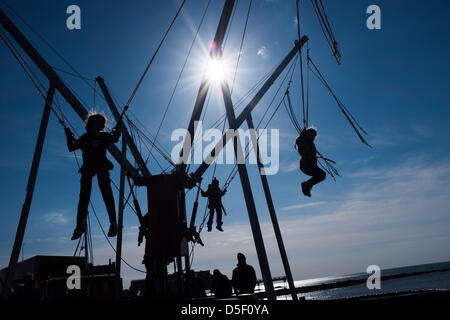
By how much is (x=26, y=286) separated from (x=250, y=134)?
7957 mm

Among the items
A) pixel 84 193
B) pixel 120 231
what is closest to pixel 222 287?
pixel 120 231

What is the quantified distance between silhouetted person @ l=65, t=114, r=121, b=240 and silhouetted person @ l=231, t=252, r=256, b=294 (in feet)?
14.8

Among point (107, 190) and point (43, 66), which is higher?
point (43, 66)

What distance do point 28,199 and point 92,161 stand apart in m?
2.47

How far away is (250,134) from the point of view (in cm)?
1079

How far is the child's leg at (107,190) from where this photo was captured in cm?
538

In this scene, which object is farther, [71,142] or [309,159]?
[309,159]

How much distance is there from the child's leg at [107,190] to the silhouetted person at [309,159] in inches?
183

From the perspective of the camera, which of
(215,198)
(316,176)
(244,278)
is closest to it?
(316,176)

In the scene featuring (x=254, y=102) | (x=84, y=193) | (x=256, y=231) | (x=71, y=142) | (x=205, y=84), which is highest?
(x=254, y=102)

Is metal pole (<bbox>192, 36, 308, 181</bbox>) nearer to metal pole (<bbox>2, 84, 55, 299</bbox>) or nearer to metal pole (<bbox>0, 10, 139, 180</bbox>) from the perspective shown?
metal pole (<bbox>0, 10, 139, 180</bbox>)

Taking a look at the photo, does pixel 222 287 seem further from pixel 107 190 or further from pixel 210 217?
pixel 210 217

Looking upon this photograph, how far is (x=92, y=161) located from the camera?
5242 millimetres

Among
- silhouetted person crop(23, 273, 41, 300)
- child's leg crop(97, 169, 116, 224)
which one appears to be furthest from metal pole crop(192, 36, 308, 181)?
silhouetted person crop(23, 273, 41, 300)
